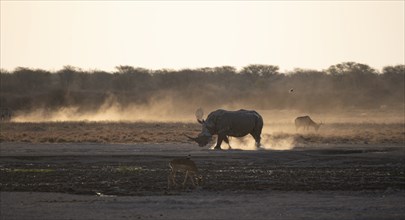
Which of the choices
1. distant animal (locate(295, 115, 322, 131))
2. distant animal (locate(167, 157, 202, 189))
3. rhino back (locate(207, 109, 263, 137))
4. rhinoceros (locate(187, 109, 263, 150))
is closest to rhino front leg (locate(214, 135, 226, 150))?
rhinoceros (locate(187, 109, 263, 150))

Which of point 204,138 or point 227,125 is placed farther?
point 227,125

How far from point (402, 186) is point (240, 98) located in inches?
3593

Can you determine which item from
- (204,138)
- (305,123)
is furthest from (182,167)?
(305,123)

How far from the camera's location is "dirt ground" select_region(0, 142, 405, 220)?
758 inches

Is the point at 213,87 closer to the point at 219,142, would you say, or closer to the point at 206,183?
the point at 219,142

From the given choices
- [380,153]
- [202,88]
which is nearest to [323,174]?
[380,153]

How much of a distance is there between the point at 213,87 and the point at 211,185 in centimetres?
A: 10968

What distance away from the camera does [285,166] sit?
98.7ft

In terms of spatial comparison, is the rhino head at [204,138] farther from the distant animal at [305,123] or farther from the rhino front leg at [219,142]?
the distant animal at [305,123]

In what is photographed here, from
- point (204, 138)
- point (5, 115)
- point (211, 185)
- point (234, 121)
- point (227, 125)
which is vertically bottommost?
point (211, 185)

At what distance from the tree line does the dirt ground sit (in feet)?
219

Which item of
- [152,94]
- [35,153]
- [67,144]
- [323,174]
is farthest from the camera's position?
[152,94]

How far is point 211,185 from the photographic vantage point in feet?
77.8

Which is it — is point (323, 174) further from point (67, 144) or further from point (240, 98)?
point (240, 98)
